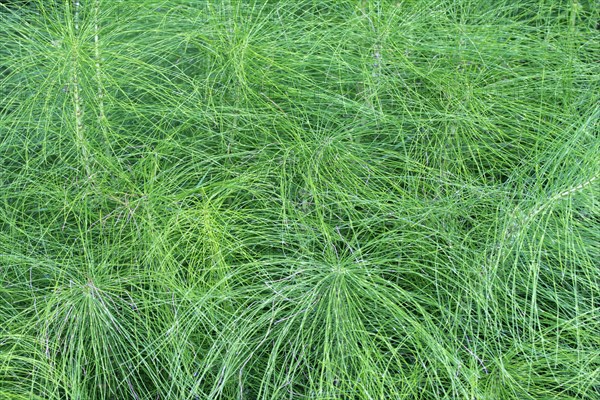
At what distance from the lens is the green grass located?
1.56 m

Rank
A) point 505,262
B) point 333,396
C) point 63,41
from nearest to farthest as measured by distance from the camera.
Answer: point 333,396 < point 505,262 < point 63,41

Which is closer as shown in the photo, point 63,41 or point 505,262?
point 505,262

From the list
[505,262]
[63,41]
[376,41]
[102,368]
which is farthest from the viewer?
[376,41]

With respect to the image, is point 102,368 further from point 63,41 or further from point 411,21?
point 411,21

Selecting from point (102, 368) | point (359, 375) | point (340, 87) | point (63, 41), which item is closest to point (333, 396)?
point (359, 375)

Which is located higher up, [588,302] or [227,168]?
[227,168]

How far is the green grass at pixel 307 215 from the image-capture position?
1563 mm

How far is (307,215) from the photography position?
175cm

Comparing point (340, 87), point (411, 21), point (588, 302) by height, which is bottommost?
point (588, 302)

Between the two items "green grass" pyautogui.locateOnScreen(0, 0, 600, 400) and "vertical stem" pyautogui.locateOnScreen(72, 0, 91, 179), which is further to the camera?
"vertical stem" pyautogui.locateOnScreen(72, 0, 91, 179)

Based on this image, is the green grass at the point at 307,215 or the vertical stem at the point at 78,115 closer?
the green grass at the point at 307,215

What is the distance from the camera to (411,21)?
2053 millimetres

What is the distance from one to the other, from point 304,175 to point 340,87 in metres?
0.38

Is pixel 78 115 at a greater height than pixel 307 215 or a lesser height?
greater
